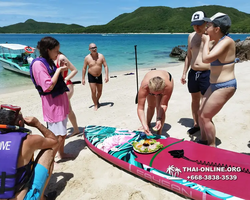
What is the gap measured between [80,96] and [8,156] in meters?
6.54

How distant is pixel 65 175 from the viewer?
3.55 m

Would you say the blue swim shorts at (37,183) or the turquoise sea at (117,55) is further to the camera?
the turquoise sea at (117,55)

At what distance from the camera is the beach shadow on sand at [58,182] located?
3.24 meters

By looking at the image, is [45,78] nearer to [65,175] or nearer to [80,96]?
[65,175]

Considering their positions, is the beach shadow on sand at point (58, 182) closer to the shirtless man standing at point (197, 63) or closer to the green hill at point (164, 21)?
the shirtless man standing at point (197, 63)

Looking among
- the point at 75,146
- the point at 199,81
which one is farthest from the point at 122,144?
the point at 199,81

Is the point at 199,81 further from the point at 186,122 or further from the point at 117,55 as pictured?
the point at 117,55

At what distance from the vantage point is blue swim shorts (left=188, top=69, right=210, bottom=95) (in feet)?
13.5

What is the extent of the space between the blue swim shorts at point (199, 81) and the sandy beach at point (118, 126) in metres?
1.05

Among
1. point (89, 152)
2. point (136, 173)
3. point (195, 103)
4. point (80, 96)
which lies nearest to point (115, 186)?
point (136, 173)

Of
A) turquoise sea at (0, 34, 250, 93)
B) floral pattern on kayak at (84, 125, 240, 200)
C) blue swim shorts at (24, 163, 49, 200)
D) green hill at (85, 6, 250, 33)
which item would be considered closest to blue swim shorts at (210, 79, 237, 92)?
floral pattern on kayak at (84, 125, 240, 200)

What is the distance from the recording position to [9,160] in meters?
2.12

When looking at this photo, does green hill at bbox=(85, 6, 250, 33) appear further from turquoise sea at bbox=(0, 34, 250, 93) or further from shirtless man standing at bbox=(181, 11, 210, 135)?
shirtless man standing at bbox=(181, 11, 210, 135)

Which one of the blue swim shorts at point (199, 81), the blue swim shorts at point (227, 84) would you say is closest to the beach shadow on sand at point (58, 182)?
the blue swim shorts at point (227, 84)
